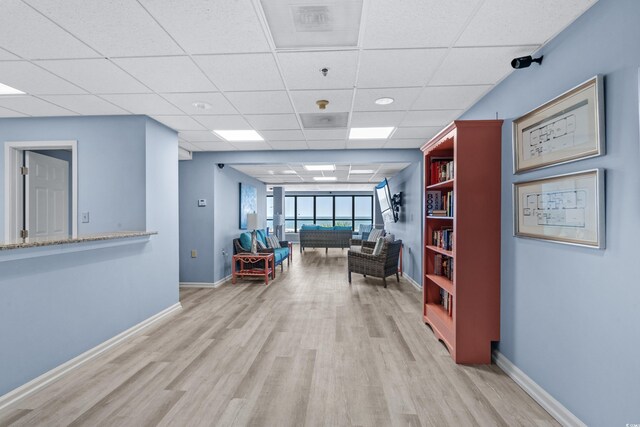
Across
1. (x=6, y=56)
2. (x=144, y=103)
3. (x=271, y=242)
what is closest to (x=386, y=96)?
(x=144, y=103)

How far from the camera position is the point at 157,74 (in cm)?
246

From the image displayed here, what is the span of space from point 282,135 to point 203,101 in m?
1.45

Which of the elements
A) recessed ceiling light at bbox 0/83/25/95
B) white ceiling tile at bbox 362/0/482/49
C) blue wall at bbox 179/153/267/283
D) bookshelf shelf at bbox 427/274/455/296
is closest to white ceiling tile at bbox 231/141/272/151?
blue wall at bbox 179/153/267/283

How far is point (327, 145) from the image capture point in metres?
4.98

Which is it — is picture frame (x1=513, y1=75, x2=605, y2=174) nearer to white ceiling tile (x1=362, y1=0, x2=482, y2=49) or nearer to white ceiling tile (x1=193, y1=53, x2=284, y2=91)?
white ceiling tile (x1=362, y1=0, x2=482, y2=49)

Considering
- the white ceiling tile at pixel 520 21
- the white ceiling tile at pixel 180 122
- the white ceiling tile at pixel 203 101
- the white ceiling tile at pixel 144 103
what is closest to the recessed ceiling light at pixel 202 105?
the white ceiling tile at pixel 203 101

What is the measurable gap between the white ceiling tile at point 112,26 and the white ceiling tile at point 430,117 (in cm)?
255

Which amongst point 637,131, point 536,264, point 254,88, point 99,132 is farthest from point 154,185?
point 637,131

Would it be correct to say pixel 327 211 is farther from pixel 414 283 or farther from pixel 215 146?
pixel 215 146

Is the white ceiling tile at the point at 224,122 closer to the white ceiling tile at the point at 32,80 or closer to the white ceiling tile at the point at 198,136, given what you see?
the white ceiling tile at the point at 198,136

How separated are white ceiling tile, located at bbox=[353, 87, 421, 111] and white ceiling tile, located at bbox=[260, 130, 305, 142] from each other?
121 cm

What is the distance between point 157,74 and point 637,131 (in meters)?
3.15

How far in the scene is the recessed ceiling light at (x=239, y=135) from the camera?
4164mm

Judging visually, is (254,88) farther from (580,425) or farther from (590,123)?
(580,425)
